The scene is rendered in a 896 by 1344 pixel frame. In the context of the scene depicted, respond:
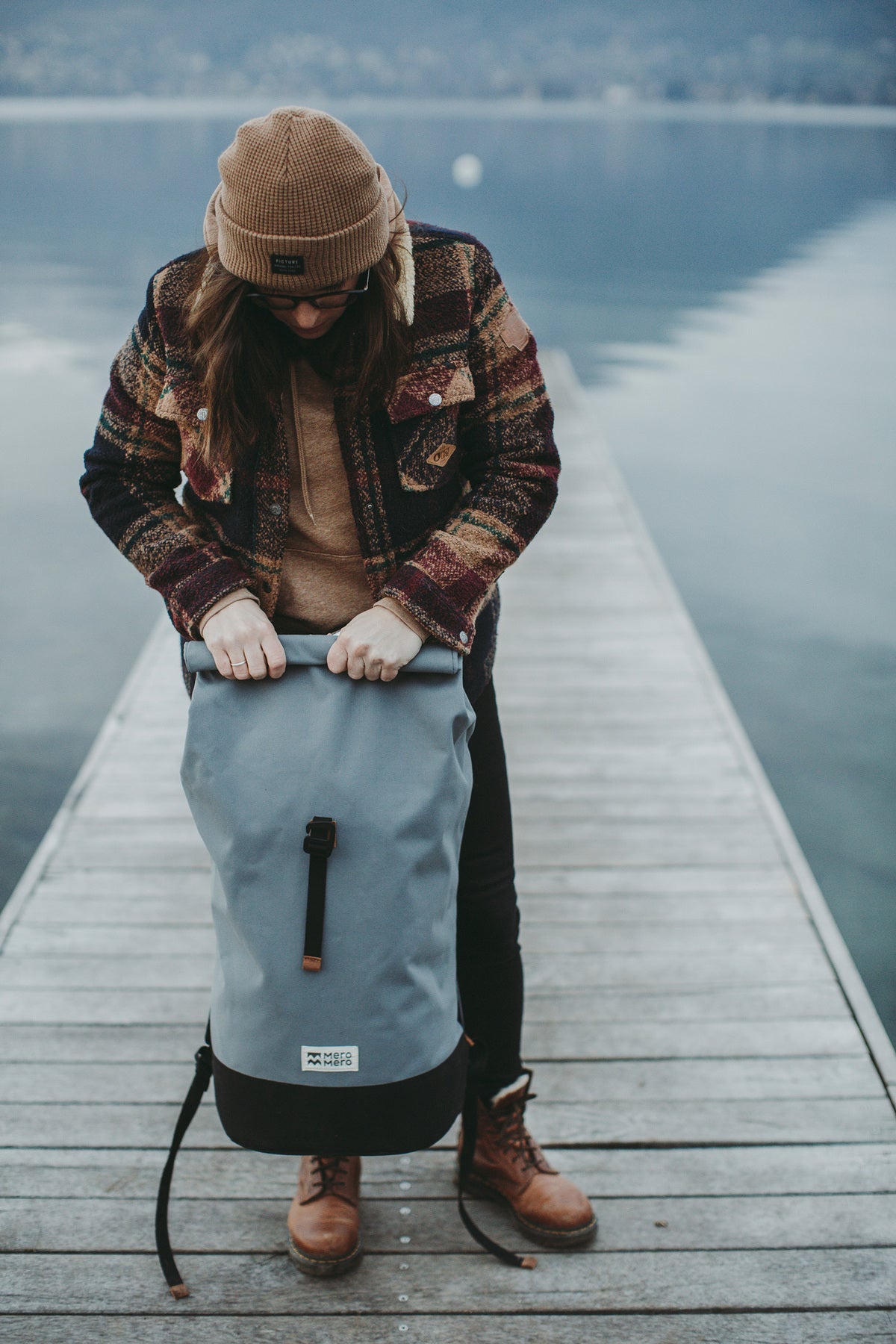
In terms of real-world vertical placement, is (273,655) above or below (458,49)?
above

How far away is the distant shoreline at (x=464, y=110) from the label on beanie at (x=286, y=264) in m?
75.8

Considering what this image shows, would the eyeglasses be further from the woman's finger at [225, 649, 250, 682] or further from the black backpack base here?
the black backpack base

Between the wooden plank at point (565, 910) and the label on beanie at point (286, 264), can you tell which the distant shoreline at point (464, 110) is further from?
the label on beanie at point (286, 264)

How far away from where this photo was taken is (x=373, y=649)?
3.57 ft

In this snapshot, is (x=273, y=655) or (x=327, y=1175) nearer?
(x=273, y=655)

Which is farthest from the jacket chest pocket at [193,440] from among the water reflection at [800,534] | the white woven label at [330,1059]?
the water reflection at [800,534]

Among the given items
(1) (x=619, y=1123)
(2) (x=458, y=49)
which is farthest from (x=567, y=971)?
(2) (x=458, y=49)

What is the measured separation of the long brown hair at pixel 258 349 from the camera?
41.8 inches

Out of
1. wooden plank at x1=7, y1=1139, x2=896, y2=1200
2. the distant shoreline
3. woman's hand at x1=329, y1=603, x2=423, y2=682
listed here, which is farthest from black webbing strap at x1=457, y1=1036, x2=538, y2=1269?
the distant shoreline

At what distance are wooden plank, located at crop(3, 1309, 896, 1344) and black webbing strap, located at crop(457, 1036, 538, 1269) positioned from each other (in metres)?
0.07

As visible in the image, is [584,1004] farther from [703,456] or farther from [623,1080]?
[703,456]

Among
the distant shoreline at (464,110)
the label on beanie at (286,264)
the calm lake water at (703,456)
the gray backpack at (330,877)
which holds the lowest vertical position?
the distant shoreline at (464,110)

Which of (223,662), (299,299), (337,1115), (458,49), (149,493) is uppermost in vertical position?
(299,299)

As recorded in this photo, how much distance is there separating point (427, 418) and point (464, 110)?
11177cm
